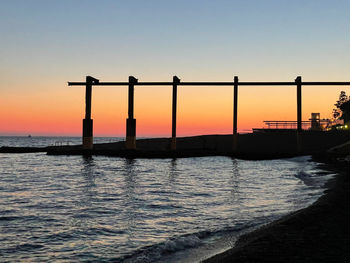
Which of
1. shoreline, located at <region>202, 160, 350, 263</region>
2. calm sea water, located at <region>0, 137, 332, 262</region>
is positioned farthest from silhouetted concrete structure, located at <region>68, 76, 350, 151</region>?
shoreline, located at <region>202, 160, 350, 263</region>

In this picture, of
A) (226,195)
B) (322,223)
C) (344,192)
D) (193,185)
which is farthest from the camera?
(193,185)

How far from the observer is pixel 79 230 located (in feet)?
32.0

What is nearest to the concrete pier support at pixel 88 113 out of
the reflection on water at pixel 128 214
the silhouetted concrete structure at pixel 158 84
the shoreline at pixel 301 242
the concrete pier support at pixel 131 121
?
the silhouetted concrete structure at pixel 158 84

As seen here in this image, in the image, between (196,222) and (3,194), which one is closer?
(196,222)

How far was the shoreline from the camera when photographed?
5.84m

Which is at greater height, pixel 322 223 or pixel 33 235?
pixel 322 223

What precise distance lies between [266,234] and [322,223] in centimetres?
157

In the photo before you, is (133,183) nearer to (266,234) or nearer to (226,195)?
(226,195)

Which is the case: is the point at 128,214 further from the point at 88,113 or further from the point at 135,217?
the point at 88,113

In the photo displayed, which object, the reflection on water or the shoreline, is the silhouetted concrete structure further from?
the shoreline

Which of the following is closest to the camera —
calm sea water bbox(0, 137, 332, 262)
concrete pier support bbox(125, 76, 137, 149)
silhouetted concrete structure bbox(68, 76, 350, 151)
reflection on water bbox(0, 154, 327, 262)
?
calm sea water bbox(0, 137, 332, 262)

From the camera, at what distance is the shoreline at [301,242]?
19.2ft

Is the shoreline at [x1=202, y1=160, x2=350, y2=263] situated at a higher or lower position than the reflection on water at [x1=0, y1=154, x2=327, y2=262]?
higher

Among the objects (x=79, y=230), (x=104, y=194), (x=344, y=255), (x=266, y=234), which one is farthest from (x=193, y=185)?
(x=344, y=255)
